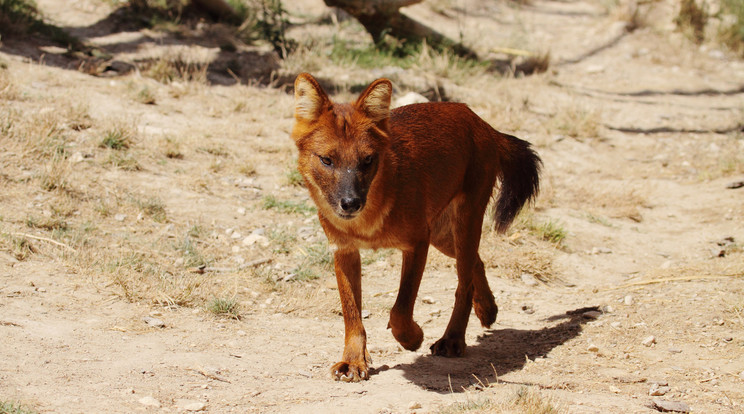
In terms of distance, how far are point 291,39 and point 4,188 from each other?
18.0 feet

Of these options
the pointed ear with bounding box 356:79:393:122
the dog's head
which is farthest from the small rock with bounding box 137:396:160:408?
the pointed ear with bounding box 356:79:393:122

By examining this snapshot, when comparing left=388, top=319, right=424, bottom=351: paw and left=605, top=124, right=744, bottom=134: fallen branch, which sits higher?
left=388, top=319, right=424, bottom=351: paw

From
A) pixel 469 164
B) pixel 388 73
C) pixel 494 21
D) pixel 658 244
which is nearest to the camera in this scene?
pixel 469 164

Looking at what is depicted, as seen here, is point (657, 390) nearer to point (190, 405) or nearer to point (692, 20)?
point (190, 405)

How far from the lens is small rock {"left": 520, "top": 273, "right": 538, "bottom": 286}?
247 inches

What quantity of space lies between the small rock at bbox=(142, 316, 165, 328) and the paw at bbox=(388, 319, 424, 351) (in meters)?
1.53

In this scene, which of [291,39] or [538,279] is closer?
[538,279]

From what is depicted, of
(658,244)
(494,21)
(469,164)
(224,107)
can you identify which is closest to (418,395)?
(469,164)

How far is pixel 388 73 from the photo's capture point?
10469 mm

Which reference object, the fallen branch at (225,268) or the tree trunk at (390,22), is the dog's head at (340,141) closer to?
the fallen branch at (225,268)

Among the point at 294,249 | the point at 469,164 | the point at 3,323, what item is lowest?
the point at 294,249

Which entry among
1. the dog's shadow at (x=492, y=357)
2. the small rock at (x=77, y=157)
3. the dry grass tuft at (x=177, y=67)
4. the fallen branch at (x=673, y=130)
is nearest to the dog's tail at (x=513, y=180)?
the dog's shadow at (x=492, y=357)

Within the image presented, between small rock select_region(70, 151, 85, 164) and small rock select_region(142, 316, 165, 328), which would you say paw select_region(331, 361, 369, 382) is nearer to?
small rock select_region(142, 316, 165, 328)

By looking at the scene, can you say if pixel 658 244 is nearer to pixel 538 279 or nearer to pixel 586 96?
pixel 538 279
